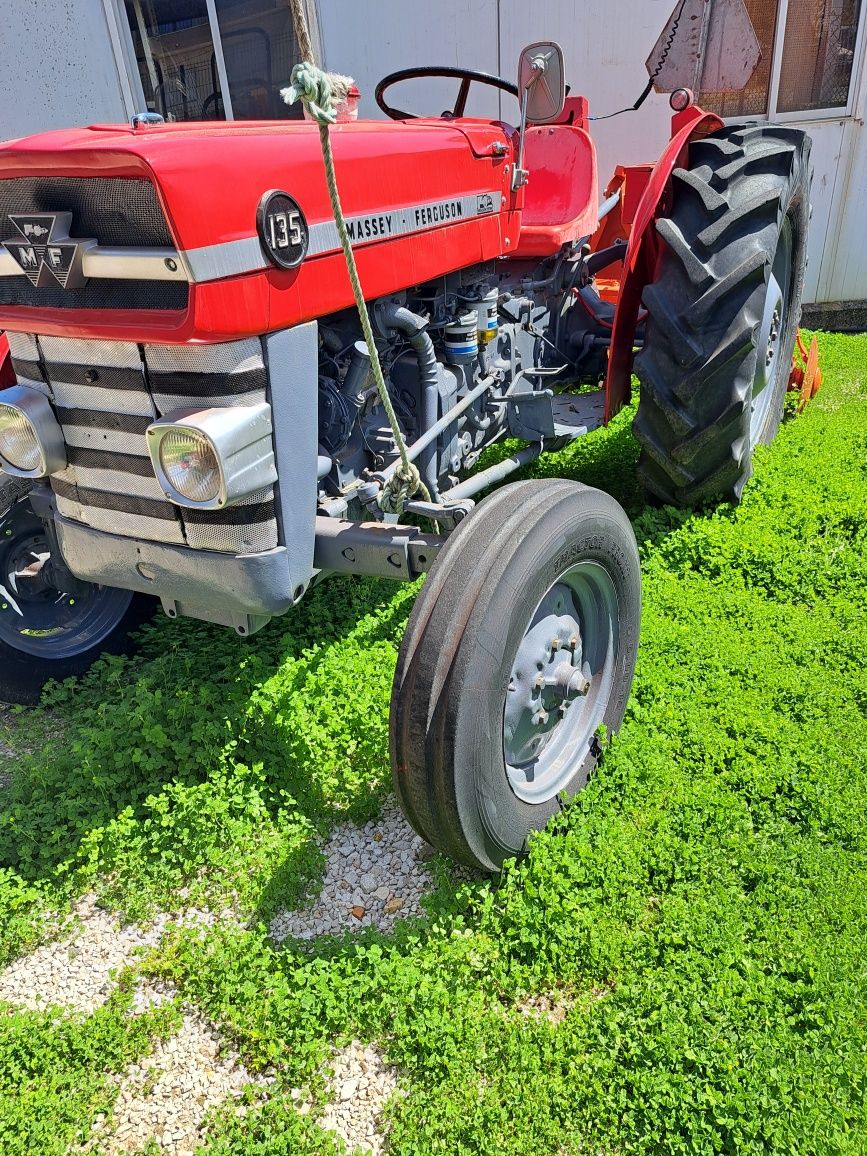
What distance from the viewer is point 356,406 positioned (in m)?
2.43

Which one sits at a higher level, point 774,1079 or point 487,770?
point 487,770

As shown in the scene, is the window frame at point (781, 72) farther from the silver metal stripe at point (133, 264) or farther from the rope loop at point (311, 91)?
the silver metal stripe at point (133, 264)

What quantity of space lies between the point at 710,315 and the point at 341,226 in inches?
63.3

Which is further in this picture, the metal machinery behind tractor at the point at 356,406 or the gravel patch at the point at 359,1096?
the metal machinery behind tractor at the point at 356,406

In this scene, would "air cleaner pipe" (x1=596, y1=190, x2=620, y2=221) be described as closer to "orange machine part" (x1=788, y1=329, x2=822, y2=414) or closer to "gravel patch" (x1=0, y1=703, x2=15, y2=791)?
"orange machine part" (x1=788, y1=329, x2=822, y2=414)

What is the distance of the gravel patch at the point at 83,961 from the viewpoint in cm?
203

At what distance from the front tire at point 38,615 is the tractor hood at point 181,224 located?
100cm

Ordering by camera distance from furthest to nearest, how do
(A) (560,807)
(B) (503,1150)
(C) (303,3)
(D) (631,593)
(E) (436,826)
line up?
(C) (303,3) < (D) (631,593) < (A) (560,807) < (E) (436,826) < (B) (503,1150)

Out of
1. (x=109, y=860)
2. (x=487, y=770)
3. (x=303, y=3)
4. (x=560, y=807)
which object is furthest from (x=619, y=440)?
(x=303, y=3)

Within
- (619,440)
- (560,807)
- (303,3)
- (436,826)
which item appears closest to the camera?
(436,826)

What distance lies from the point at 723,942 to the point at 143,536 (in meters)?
1.69

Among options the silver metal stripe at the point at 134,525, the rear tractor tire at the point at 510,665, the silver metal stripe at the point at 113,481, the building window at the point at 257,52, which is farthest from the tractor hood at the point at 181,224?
the building window at the point at 257,52

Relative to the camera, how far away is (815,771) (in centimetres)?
240

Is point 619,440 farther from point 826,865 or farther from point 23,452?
point 23,452
